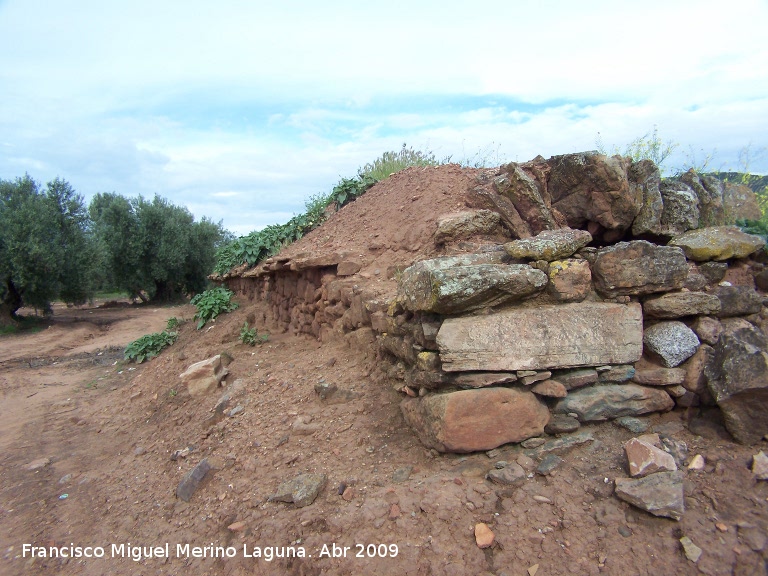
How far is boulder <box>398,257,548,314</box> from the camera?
312 cm

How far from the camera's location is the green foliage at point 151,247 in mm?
19328

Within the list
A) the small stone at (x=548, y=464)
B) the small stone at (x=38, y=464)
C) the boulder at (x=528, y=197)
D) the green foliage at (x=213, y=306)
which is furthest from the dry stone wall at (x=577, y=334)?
the green foliage at (x=213, y=306)

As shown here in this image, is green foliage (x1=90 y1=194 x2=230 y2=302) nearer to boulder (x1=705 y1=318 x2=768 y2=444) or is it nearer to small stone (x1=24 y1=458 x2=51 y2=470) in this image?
small stone (x1=24 y1=458 x2=51 y2=470)

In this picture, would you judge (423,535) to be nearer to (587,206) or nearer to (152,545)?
(152,545)

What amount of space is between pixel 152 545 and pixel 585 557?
9.00 feet

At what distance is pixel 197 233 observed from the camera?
844 inches

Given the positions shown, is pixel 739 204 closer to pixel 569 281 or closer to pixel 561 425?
pixel 569 281

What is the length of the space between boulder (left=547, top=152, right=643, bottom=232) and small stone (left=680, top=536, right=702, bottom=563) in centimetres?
256

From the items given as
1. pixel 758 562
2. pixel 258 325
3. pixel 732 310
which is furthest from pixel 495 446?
pixel 258 325

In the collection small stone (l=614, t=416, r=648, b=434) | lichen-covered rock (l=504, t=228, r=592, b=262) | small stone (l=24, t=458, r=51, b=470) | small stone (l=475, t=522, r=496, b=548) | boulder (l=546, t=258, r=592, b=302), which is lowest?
small stone (l=24, t=458, r=51, b=470)

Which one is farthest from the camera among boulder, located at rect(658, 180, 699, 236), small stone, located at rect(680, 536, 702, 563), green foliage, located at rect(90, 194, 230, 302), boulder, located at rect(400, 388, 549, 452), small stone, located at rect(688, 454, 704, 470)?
green foliage, located at rect(90, 194, 230, 302)

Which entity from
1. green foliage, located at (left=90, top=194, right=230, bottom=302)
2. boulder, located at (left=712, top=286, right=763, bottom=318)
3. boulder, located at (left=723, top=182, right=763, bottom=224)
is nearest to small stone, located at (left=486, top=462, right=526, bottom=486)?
boulder, located at (left=712, top=286, right=763, bottom=318)

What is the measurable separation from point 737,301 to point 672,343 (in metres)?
0.66

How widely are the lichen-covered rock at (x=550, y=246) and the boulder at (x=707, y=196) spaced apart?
1685 mm
